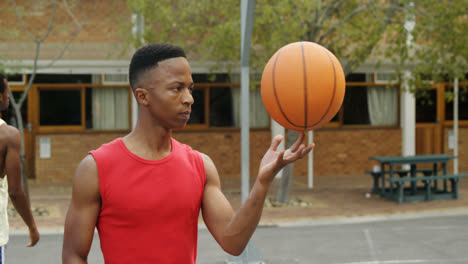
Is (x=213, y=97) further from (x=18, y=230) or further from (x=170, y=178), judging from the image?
(x=170, y=178)

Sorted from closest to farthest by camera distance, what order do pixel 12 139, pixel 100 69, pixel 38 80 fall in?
pixel 12 139
pixel 100 69
pixel 38 80

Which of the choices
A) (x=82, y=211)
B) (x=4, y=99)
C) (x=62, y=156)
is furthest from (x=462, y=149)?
(x=82, y=211)

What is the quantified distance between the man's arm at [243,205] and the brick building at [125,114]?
13.0 m

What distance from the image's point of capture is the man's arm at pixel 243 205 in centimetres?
218

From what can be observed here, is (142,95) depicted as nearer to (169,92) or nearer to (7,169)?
(169,92)

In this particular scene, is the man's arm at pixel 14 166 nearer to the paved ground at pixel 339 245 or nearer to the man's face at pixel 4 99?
the man's face at pixel 4 99

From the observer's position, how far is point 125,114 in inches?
697

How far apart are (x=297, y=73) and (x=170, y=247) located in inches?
42.8

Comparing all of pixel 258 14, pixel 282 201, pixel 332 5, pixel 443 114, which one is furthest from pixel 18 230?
pixel 443 114

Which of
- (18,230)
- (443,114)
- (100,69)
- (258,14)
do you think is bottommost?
(18,230)

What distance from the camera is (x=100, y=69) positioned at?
15203 mm

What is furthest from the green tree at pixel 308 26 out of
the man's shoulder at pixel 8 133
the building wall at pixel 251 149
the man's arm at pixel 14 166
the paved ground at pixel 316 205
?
the man's shoulder at pixel 8 133

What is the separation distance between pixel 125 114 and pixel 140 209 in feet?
51.1

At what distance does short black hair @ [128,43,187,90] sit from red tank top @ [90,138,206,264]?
31cm
